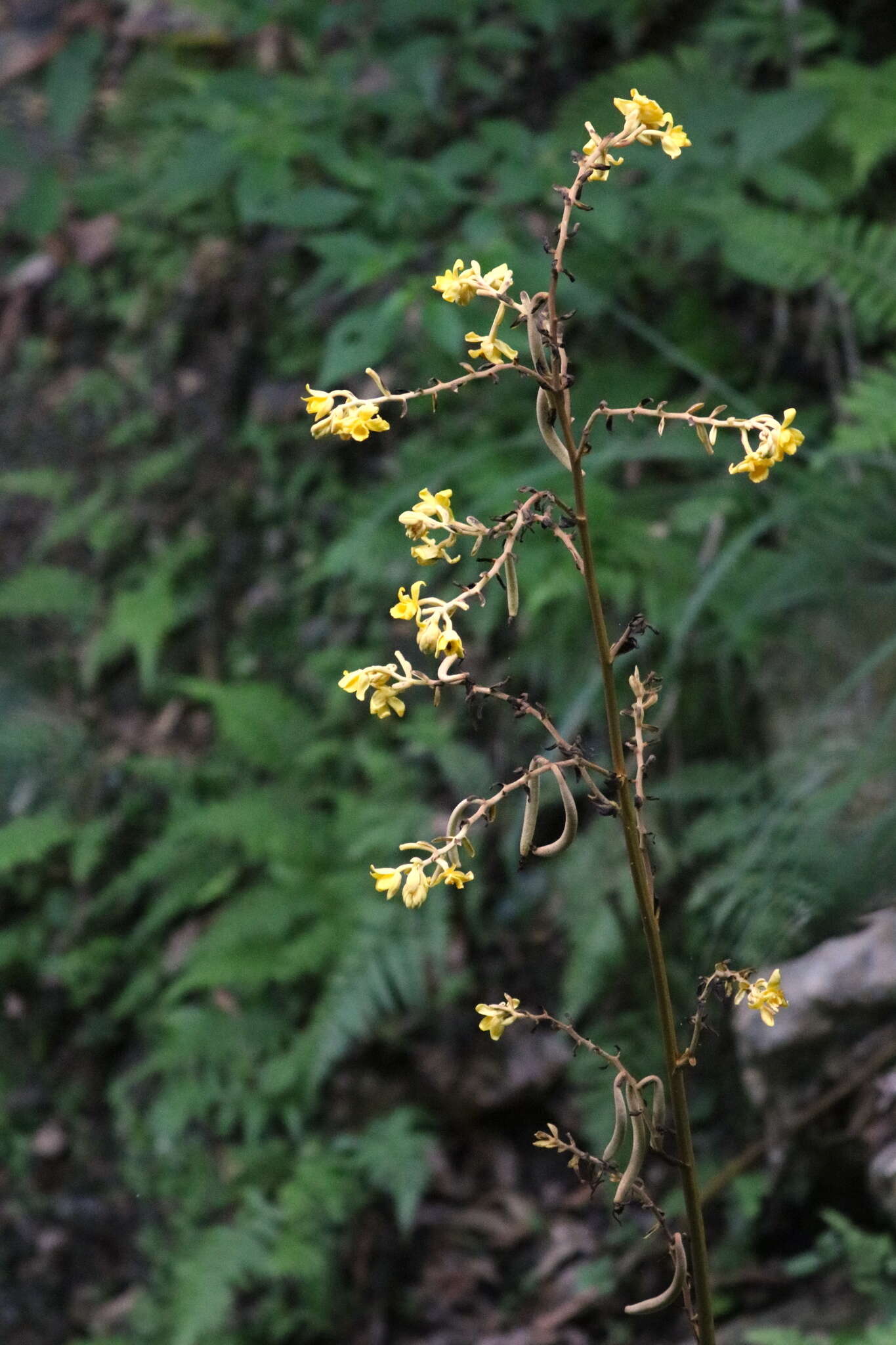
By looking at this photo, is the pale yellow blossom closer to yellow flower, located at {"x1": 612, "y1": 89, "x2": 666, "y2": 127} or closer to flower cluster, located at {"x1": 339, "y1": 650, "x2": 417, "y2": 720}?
flower cluster, located at {"x1": 339, "y1": 650, "x2": 417, "y2": 720}

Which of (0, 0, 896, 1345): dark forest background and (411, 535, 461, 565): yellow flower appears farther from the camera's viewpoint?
(0, 0, 896, 1345): dark forest background

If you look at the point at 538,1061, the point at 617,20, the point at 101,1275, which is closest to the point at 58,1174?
the point at 101,1275

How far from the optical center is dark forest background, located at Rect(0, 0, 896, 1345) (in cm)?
262

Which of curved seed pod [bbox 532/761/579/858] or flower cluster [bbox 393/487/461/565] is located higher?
flower cluster [bbox 393/487/461/565]

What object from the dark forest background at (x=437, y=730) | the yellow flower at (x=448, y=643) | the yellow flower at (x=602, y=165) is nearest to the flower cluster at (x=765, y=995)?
the yellow flower at (x=448, y=643)

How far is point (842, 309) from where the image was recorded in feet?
10.4

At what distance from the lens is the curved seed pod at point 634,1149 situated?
84 cm

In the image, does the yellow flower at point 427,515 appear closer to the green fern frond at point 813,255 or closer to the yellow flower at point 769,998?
the yellow flower at point 769,998

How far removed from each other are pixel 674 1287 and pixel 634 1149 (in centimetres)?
10

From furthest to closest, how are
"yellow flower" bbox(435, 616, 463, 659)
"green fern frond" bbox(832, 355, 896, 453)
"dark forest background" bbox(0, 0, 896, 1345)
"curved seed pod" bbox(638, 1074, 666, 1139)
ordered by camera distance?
"dark forest background" bbox(0, 0, 896, 1345) < "green fern frond" bbox(832, 355, 896, 453) < "curved seed pod" bbox(638, 1074, 666, 1139) < "yellow flower" bbox(435, 616, 463, 659)

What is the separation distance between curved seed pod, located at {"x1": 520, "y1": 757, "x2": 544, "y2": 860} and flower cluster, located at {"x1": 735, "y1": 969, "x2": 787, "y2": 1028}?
199mm

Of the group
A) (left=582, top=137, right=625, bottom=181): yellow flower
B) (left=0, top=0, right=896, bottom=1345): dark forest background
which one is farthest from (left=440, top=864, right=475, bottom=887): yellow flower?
(left=0, top=0, right=896, bottom=1345): dark forest background

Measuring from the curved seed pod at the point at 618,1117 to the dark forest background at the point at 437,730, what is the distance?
0.86m

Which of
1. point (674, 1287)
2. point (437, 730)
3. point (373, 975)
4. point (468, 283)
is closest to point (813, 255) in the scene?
point (437, 730)
